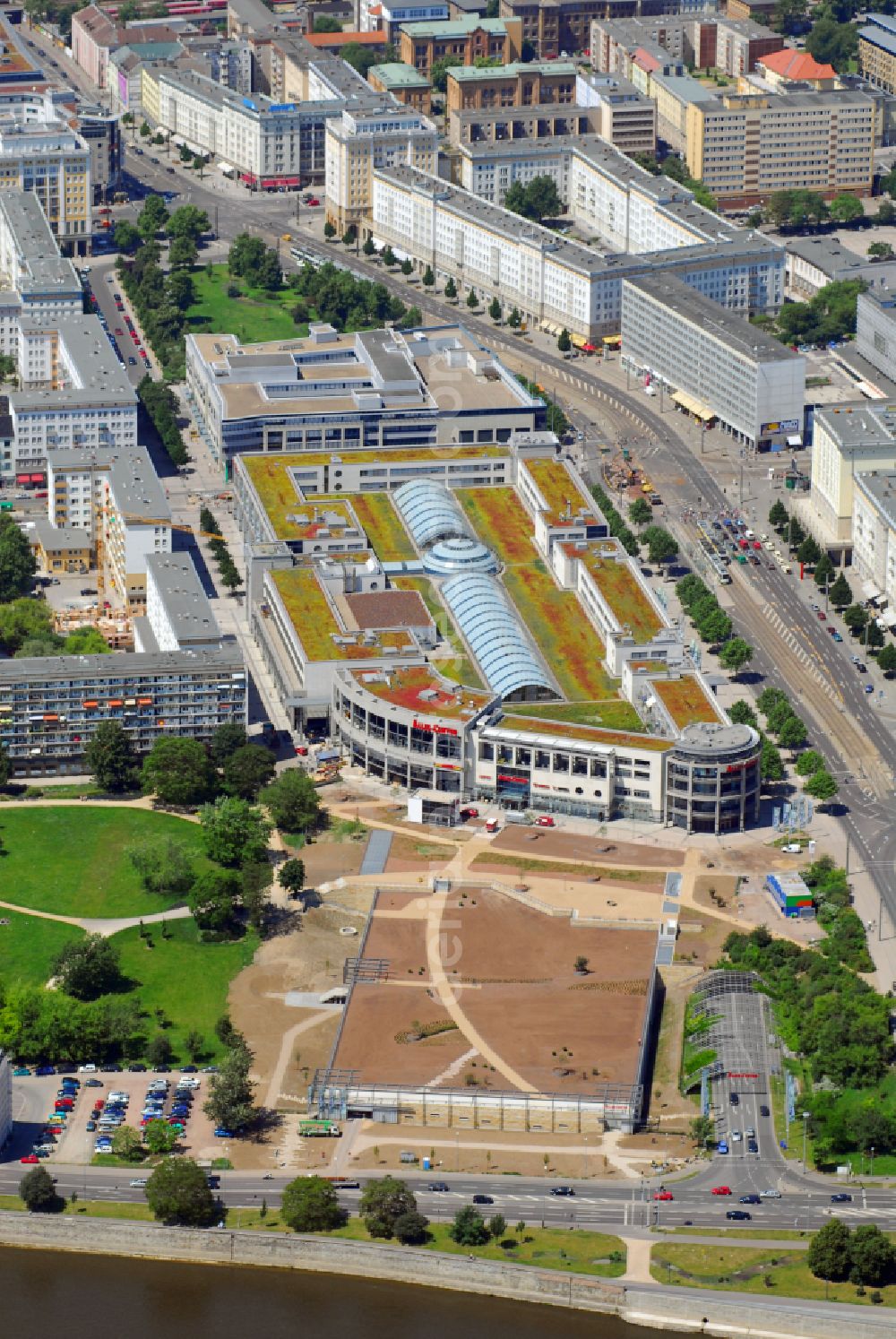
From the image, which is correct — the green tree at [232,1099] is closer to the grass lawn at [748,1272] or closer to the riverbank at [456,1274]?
the riverbank at [456,1274]

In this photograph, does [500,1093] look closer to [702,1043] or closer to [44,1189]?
[702,1043]

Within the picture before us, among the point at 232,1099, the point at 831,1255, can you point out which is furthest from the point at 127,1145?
the point at 831,1255

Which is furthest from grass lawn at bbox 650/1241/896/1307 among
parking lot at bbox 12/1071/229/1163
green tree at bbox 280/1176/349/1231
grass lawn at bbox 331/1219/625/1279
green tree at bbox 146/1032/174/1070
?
green tree at bbox 146/1032/174/1070

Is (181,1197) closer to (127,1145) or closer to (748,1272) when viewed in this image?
(127,1145)

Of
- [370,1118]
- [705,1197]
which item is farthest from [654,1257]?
[370,1118]

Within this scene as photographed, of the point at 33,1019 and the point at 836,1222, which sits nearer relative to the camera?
the point at 836,1222

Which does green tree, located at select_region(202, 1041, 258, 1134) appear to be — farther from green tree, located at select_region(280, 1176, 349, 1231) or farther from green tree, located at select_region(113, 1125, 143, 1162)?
green tree, located at select_region(280, 1176, 349, 1231)

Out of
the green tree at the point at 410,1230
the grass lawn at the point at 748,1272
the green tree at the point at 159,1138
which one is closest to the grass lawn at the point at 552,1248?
the green tree at the point at 410,1230

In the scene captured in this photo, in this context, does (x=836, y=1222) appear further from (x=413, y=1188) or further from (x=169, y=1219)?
(x=169, y=1219)
